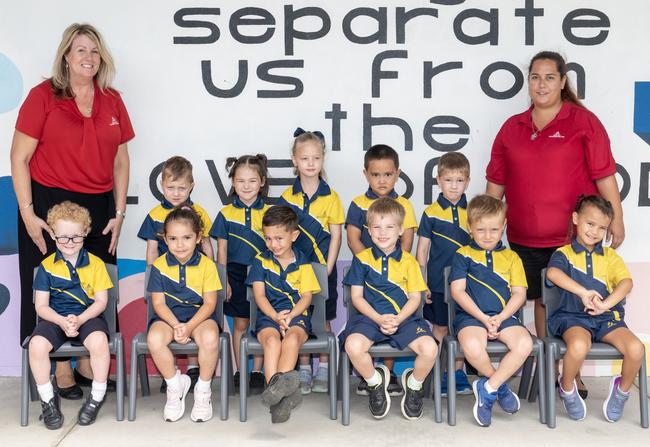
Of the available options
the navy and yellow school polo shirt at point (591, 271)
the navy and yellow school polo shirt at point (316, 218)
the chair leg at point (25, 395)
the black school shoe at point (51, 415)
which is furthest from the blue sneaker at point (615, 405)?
the chair leg at point (25, 395)

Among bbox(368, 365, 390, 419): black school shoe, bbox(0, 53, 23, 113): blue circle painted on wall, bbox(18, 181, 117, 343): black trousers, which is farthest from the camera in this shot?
bbox(0, 53, 23, 113): blue circle painted on wall

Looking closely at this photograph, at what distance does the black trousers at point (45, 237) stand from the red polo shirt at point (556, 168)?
7.21 ft

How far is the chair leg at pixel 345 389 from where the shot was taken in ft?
12.0

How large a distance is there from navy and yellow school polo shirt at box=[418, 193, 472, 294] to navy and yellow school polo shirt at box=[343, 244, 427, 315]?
0.30 m

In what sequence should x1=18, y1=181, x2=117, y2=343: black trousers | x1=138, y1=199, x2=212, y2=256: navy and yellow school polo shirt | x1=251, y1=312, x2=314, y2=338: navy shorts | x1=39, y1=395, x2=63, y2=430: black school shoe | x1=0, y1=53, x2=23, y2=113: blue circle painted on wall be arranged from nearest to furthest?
x1=39, y1=395, x2=63, y2=430: black school shoe
x1=251, y1=312, x2=314, y2=338: navy shorts
x1=18, y1=181, x2=117, y2=343: black trousers
x1=138, y1=199, x2=212, y2=256: navy and yellow school polo shirt
x1=0, y1=53, x2=23, y2=113: blue circle painted on wall

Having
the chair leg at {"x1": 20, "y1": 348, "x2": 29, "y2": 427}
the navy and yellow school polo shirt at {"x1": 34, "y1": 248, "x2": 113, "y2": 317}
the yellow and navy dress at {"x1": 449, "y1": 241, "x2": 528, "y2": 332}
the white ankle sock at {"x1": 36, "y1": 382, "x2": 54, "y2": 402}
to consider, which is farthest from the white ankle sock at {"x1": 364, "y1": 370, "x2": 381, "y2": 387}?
the chair leg at {"x1": 20, "y1": 348, "x2": 29, "y2": 427}

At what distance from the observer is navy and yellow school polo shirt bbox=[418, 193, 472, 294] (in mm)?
4113

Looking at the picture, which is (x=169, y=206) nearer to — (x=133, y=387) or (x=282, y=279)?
(x=282, y=279)

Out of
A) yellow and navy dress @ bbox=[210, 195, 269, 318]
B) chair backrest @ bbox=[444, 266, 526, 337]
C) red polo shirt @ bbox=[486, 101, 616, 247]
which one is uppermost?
red polo shirt @ bbox=[486, 101, 616, 247]

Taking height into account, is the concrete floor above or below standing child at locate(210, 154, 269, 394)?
below

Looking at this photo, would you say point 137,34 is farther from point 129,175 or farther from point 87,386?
point 87,386

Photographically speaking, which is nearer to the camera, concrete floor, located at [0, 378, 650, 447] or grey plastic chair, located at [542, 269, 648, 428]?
concrete floor, located at [0, 378, 650, 447]

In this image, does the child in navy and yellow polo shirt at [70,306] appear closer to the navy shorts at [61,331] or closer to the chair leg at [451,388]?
the navy shorts at [61,331]

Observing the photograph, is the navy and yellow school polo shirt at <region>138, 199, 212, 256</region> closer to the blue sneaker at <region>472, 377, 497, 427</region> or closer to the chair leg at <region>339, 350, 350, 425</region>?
the chair leg at <region>339, 350, 350, 425</region>
